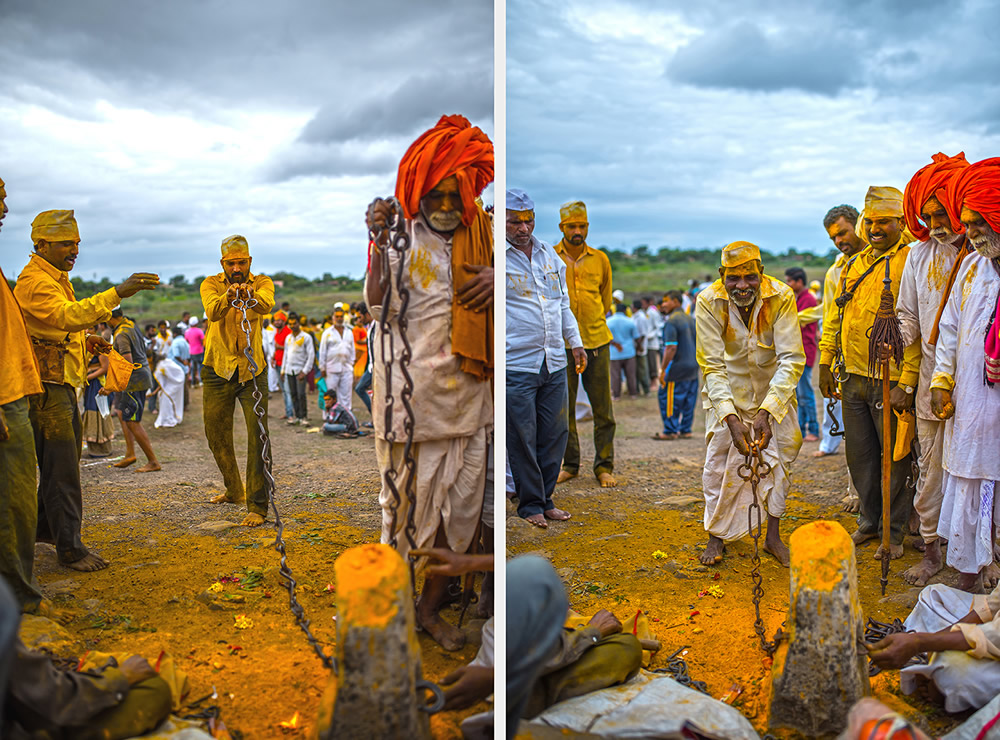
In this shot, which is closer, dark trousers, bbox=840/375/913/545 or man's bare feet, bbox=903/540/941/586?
man's bare feet, bbox=903/540/941/586

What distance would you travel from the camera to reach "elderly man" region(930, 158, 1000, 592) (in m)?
3.30

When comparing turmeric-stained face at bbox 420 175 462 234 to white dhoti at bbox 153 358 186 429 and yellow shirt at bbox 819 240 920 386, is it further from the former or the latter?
yellow shirt at bbox 819 240 920 386

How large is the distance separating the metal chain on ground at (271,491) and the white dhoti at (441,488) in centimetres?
36

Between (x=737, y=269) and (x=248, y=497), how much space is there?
8.56ft

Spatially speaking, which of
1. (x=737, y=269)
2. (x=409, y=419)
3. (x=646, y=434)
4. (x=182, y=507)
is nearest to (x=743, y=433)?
(x=737, y=269)

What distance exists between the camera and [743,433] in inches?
156

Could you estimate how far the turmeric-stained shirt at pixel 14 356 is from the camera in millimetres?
2562

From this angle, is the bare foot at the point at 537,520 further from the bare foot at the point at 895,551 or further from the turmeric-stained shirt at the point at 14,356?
the turmeric-stained shirt at the point at 14,356

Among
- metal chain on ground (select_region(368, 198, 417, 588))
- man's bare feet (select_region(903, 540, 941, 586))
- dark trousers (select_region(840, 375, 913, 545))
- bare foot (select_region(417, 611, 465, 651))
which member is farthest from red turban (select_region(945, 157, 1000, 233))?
bare foot (select_region(417, 611, 465, 651))

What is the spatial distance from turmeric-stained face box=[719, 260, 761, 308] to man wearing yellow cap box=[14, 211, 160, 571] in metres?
2.70

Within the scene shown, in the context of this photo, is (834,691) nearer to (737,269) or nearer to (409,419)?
(409,419)

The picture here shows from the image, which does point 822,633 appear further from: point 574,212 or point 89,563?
point 574,212

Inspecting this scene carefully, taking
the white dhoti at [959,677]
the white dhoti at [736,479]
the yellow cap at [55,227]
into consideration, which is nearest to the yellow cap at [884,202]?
the white dhoti at [736,479]

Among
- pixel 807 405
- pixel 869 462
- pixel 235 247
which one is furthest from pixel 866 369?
pixel 807 405
